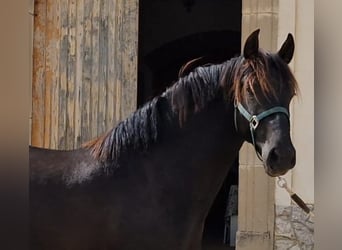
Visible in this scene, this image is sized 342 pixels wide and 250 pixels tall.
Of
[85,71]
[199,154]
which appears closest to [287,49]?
[199,154]

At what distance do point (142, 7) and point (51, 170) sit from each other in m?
5.46

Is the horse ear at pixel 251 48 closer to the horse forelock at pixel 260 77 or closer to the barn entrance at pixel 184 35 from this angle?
the horse forelock at pixel 260 77

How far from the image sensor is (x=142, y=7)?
8.10 metres

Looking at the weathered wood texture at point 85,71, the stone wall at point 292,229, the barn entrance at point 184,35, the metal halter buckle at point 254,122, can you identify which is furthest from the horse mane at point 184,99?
the barn entrance at point 184,35

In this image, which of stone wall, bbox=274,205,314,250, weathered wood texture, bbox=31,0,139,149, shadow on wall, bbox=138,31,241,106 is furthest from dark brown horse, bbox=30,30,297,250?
shadow on wall, bbox=138,31,241,106

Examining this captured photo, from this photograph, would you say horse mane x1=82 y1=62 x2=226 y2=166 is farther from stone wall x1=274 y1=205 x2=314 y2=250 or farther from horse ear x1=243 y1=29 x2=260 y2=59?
stone wall x1=274 y1=205 x2=314 y2=250

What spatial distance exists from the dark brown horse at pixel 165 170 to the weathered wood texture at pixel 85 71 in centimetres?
233

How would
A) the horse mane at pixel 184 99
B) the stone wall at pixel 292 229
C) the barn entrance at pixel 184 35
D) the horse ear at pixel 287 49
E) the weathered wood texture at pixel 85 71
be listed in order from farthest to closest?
the barn entrance at pixel 184 35
the weathered wood texture at pixel 85 71
the stone wall at pixel 292 229
the horse ear at pixel 287 49
the horse mane at pixel 184 99

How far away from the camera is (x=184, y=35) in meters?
8.32

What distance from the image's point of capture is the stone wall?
185 inches

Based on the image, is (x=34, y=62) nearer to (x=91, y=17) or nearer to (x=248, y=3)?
(x=91, y=17)

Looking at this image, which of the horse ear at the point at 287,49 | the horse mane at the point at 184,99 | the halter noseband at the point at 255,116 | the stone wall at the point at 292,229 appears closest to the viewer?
the halter noseband at the point at 255,116

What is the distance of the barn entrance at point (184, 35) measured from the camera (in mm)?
8070

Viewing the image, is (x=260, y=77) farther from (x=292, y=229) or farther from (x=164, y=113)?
(x=292, y=229)
